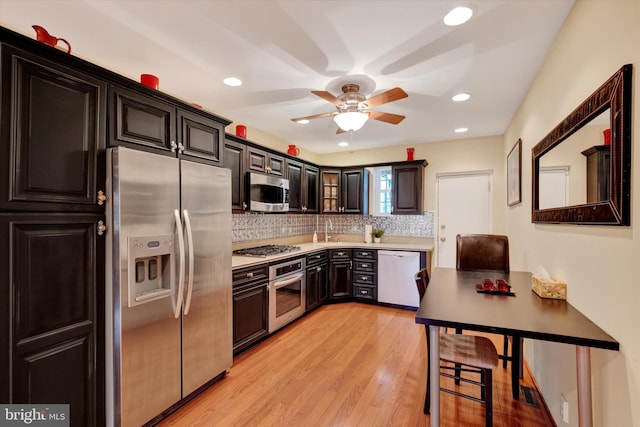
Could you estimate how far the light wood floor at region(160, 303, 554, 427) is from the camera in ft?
6.58

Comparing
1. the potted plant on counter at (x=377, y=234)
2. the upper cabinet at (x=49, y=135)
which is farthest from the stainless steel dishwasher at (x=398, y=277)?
the upper cabinet at (x=49, y=135)

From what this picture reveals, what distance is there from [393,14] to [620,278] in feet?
5.67

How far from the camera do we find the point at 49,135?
1482 mm

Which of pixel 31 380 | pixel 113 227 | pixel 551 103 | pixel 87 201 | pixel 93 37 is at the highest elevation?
pixel 93 37

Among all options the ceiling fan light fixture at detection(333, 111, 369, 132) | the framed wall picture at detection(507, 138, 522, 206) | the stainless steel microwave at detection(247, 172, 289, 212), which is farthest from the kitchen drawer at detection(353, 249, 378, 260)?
the ceiling fan light fixture at detection(333, 111, 369, 132)

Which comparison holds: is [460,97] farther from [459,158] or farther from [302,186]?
[302,186]

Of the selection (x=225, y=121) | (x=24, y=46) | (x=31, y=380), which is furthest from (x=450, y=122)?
(x=31, y=380)

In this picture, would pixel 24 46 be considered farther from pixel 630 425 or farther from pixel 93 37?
pixel 630 425

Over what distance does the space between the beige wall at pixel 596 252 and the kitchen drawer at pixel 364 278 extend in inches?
91.5

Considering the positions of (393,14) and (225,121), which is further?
(225,121)

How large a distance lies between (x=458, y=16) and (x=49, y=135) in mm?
2338

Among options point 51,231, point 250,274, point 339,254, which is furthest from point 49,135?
point 339,254

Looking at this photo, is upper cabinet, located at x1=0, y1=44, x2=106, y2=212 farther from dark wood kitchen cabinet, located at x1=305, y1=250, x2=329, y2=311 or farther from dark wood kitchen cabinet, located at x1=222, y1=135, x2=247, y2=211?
dark wood kitchen cabinet, located at x1=305, y1=250, x2=329, y2=311

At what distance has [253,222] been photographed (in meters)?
4.02
